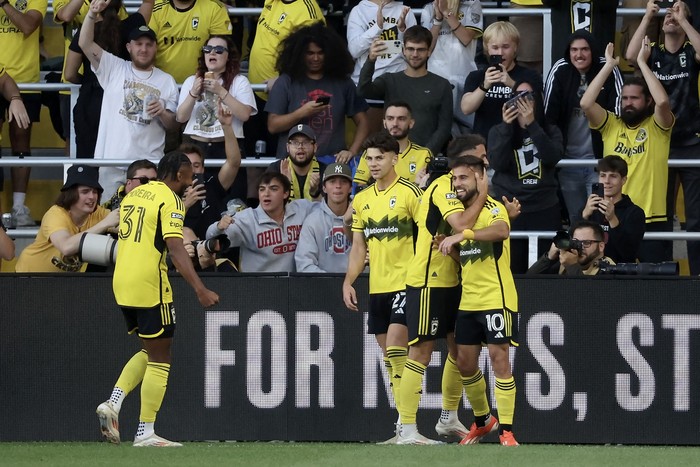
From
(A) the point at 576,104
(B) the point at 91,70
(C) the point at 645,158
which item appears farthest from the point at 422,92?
(B) the point at 91,70

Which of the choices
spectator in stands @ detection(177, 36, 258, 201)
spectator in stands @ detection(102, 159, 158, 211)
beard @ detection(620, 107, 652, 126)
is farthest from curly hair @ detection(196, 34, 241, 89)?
beard @ detection(620, 107, 652, 126)

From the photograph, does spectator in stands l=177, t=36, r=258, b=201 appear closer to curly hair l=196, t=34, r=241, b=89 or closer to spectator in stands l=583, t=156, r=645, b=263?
curly hair l=196, t=34, r=241, b=89

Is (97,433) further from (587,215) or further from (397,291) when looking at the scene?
(587,215)

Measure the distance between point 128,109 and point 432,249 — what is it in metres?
4.19

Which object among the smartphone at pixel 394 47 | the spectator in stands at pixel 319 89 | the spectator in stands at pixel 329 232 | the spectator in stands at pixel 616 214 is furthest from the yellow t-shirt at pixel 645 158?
the spectator in stands at pixel 329 232

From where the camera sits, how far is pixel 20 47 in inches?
519

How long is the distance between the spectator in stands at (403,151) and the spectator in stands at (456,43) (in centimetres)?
113

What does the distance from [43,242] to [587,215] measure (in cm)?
431

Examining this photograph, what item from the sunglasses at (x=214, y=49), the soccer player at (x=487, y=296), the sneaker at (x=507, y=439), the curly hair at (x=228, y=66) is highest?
the sunglasses at (x=214, y=49)

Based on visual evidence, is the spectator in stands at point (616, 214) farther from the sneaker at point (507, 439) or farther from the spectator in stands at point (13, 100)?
the spectator in stands at point (13, 100)

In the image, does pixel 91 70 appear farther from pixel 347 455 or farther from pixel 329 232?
pixel 347 455

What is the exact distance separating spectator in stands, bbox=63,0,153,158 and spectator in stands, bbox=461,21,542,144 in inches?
124

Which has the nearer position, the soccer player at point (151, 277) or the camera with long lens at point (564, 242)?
the soccer player at point (151, 277)

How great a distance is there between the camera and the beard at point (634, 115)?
1150cm
